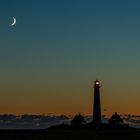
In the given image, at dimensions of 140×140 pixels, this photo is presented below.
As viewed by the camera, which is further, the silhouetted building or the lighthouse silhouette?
the silhouetted building

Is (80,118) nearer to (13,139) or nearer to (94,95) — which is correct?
(94,95)

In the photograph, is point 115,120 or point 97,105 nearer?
point 97,105

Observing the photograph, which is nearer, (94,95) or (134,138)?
(134,138)

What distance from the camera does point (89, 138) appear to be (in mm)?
72125

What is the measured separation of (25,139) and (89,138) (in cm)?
843

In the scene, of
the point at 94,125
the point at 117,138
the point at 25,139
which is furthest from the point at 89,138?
the point at 94,125

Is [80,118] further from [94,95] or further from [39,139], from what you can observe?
[39,139]

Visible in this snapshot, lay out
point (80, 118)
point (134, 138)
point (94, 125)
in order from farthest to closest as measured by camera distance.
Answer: point (80, 118)
point (94, 125)
point (134, 138)

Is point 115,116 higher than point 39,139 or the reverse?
higher

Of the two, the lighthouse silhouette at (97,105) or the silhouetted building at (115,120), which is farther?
the silhouetted building at (115,120)

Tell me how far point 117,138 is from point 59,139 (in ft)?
25.4

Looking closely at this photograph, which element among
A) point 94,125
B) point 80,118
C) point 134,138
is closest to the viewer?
point 134,138

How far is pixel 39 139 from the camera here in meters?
68.6

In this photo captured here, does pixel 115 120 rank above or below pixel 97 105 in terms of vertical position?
Result: below
